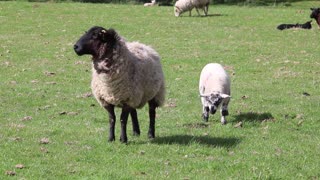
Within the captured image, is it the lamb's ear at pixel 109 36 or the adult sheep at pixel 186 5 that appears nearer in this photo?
the lamb's ear at pixel 109 36

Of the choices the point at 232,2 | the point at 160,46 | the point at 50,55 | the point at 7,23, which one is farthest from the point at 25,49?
the point at 232,2

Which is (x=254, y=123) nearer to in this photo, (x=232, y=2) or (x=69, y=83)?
(x=69, y=83)

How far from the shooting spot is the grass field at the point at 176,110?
10664 millimetres

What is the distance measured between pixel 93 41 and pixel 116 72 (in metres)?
0.78

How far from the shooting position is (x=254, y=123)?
Result: 1463 centimetres

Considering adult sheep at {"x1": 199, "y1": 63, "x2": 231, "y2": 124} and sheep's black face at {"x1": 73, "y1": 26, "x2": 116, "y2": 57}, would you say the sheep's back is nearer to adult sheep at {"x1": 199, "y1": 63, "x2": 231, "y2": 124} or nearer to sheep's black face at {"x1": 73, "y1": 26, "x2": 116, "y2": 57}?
sheep's black face at {"x1": 73, "y1": 26, "x2": 116, "y2": 57}

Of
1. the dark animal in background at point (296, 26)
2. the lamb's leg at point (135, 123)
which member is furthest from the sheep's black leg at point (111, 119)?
the dark animal in background at point (296, 26)

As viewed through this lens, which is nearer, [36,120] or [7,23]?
[36,120]

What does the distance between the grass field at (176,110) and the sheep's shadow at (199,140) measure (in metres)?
0.02

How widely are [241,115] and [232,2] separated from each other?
4024cm

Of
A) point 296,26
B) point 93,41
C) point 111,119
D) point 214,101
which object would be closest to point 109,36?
point 93,41

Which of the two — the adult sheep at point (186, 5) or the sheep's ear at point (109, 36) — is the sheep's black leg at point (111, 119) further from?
the adult sheep at point (186, 5)

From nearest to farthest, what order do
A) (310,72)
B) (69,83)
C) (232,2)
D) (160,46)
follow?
1. (69,83)
2. (310,72)
3. (160,46)
4. (232,2)

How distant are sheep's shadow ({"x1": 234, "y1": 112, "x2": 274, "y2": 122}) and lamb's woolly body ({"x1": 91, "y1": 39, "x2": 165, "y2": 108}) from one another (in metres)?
3.43
